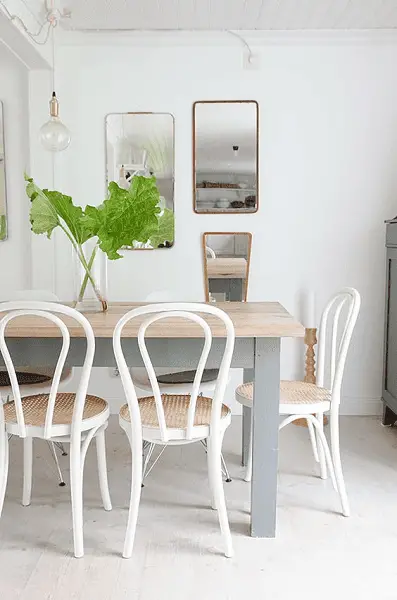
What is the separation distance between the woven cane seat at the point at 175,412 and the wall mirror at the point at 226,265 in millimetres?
1532

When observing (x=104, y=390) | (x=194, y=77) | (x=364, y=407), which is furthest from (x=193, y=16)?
(x=364, y=407)

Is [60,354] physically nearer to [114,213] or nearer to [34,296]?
[114,213]

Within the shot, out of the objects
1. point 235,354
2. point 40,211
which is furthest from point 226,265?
point 235,354

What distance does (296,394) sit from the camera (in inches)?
107

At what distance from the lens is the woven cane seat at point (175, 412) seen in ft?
7.54

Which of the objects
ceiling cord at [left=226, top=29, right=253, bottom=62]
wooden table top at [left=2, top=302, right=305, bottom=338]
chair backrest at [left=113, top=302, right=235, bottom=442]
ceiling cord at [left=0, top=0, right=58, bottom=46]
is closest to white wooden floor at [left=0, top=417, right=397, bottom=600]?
chair backrest at [left=113, top=302, right=235, bottom=442]

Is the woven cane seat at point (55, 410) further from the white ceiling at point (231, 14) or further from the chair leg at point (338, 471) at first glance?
the white ceiling at point (231, 14)

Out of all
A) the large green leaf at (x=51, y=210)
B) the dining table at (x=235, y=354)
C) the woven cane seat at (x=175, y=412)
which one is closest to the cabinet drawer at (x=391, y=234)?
the dining table at (x=235, y=354)

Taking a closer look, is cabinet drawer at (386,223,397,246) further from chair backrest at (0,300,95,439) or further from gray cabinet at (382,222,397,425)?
chair backrest at (0,300,95,439)

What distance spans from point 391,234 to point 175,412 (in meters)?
2.02

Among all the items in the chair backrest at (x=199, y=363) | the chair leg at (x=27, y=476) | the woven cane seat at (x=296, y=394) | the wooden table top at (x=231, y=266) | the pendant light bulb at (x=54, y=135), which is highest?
the pendant light bulb at (x=54, y=135)

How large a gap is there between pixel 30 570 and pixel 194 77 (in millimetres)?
2952

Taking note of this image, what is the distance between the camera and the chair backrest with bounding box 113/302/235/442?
2.07m

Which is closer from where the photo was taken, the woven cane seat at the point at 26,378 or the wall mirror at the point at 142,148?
the woven cane seat at the point at 26,378
